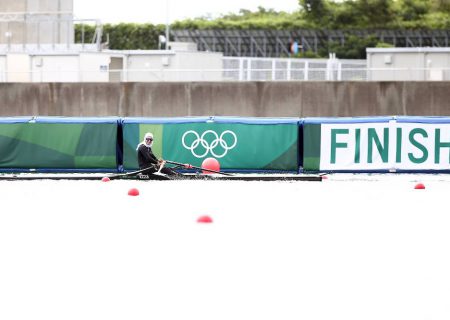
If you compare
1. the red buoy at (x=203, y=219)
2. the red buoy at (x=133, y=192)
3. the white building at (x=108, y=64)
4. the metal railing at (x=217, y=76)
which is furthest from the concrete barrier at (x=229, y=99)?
the red buoy at (x=203, y=219)

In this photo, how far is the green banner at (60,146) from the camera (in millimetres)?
30938

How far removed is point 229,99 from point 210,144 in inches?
403

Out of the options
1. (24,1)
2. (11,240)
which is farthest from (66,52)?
(11,240)

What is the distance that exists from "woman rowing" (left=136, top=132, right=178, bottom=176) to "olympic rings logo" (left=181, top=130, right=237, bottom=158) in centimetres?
183

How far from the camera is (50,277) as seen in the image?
1333 cm

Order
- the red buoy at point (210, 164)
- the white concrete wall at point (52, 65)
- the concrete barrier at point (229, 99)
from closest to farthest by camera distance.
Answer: the red buoy at point (210, 164) < the concrete barrier at point (229, 99) < the white concrete wall at point (52, 65)

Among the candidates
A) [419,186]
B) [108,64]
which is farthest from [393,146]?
[108,64]

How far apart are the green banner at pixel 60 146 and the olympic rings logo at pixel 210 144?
2160 mm

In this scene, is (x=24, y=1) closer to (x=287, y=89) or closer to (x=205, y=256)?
(x=287, y=89)

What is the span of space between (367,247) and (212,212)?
17.8 feet

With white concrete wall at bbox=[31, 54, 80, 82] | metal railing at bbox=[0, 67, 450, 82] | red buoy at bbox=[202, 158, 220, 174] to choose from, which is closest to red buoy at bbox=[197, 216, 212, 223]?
red buoy at bbox=[202, 158, 220, 174]

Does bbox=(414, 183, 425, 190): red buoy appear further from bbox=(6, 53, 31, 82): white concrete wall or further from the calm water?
bbox=(6, 53, 31, 82): white concrete wall

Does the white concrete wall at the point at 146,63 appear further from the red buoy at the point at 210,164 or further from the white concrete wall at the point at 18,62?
the red buoy at the point at 210,164

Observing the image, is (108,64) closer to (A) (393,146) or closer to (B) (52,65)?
(B) (52,65)
